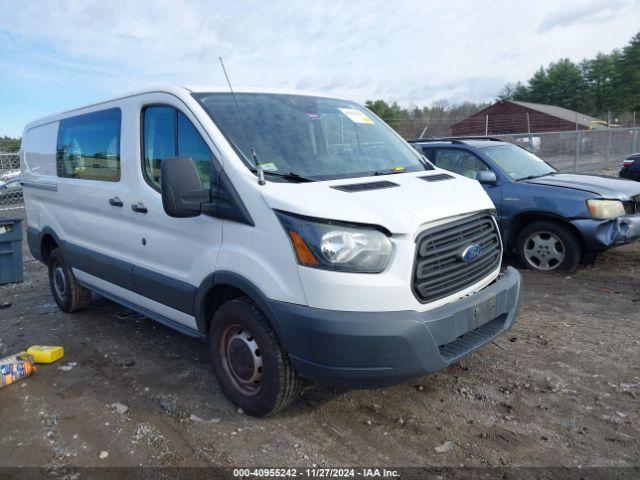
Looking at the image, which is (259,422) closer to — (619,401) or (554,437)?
(554,437)

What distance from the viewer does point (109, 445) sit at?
10.3ft

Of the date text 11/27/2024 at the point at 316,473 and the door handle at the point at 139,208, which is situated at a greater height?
the door handle at the point at 139,208

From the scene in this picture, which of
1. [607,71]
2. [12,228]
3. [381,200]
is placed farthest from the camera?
[607,71]

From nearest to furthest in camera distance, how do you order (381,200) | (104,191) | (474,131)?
(381,200)
(104,191)
(474,131)

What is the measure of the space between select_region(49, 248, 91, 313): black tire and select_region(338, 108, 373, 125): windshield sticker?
3.36 meters

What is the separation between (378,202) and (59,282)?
4.42 m

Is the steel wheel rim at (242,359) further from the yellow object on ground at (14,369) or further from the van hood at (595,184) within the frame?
the van hood at (595,184)

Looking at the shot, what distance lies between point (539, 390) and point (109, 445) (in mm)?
2823

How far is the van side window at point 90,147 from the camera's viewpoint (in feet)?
14.2

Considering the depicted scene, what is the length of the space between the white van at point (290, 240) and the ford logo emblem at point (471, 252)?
0.01m

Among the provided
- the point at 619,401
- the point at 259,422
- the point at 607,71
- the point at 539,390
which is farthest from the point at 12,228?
the point at 607,71

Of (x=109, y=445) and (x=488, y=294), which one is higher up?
(x=488, y=294)

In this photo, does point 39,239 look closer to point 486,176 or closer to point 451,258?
point 451,258

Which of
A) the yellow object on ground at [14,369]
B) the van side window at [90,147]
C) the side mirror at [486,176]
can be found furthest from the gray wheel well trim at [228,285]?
the side mirror at [486,176]
